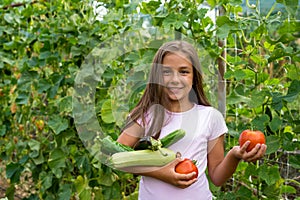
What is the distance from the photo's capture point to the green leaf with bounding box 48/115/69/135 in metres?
2.32

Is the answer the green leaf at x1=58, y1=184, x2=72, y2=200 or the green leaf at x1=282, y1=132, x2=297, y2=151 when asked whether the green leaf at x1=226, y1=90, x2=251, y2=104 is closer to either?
the green leaf at x1=282, y1=132, x2=297, y2=151

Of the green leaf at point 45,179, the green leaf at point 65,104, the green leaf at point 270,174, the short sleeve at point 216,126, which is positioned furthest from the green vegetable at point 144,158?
the green leaf at point 45,179

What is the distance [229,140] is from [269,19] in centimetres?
45

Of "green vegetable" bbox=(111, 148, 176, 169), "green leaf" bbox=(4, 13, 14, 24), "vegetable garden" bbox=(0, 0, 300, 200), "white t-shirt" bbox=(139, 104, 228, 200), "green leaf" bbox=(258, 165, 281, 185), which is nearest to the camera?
"green vegetable" bbox=(111, 148, 176, 169)

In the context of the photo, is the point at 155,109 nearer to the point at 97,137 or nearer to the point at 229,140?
the point at 97,137

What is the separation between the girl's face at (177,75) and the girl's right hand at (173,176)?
0.16m

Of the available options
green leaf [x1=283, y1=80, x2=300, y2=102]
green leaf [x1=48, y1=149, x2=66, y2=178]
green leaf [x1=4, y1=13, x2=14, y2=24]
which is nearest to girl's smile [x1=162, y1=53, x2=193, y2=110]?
green leaf [x1=283, y1=80, x2=300, y2=102]

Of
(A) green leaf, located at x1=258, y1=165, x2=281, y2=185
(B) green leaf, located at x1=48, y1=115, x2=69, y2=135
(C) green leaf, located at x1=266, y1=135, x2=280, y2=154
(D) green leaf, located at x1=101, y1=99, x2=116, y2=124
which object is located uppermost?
(D) green leaf, located at x1=101, y1=99, x2=116, y2=124

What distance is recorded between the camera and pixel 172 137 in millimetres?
1217

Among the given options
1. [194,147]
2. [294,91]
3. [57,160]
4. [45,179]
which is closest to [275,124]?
[294,91]

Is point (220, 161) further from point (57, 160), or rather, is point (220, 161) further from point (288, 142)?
point (57, 160)

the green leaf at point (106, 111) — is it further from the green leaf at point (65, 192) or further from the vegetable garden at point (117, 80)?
the green leaf at point (65, 192)

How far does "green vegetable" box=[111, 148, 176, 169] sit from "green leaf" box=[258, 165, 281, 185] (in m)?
0.66

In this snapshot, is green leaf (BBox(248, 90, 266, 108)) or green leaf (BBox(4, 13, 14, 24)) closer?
green leaf (BBox(248, 90, 266, 108))
